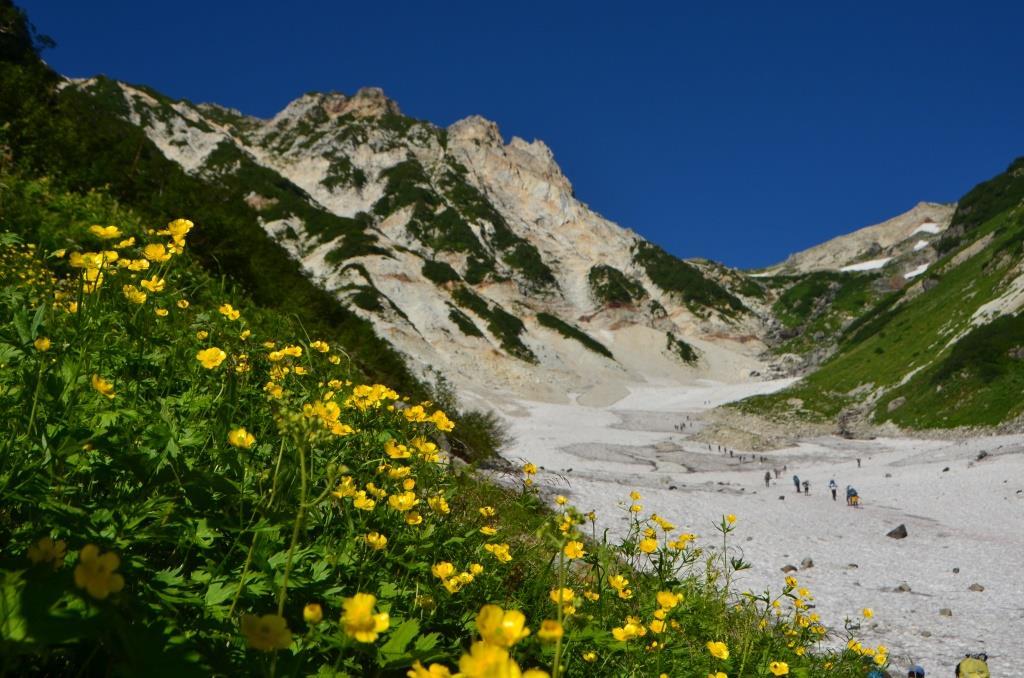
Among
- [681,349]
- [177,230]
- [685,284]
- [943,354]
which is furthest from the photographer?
[685,284]

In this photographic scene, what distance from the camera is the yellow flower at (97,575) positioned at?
92cm

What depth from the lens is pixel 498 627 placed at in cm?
103

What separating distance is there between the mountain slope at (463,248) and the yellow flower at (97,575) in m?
48.3

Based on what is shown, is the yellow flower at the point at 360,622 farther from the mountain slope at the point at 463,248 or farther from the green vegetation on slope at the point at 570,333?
the green vegetation on slope at the point at 570,333

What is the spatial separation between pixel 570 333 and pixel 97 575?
268 feet

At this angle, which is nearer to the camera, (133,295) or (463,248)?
(133,295)

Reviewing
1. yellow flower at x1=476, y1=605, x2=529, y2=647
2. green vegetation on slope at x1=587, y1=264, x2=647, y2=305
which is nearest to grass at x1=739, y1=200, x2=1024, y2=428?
green vegetation on slope at x1=587, y1=264, x2=647, y2=305

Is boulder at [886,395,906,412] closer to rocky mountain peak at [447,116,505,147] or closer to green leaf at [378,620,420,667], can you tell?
green leaf at [378,620,420,667]

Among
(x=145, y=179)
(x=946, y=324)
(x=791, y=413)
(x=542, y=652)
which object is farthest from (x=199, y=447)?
(x=946, y=324)

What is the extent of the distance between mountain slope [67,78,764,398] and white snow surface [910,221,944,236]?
85885 millimetres

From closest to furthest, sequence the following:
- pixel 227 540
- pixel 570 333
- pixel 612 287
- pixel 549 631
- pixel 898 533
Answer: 1. pixel 549 631
2. pixel 227 540
3. pixel 898 533
4. pixel 570 333
5. pixel 612 287

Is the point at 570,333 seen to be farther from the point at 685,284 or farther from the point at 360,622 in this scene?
the point at 360,622

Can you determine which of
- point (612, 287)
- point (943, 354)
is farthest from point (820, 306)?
point (943, 354)

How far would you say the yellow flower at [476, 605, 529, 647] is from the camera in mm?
994
